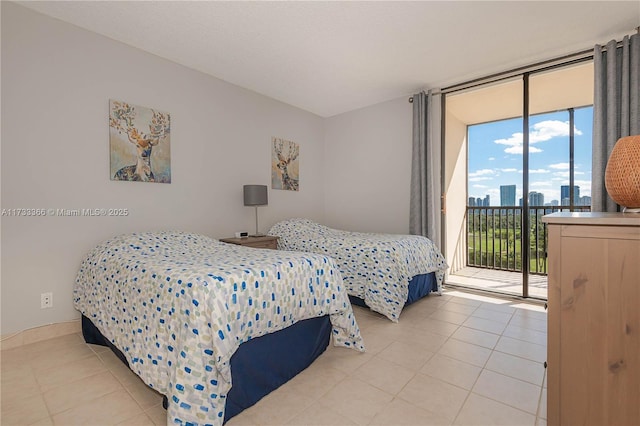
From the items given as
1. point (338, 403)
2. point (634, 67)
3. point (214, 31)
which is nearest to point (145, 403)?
point (338, 403)

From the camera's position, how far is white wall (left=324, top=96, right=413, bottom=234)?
4258 mm

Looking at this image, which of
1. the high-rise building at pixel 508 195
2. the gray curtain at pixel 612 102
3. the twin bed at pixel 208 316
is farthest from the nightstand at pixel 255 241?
the high-rise building at pixel 508 195

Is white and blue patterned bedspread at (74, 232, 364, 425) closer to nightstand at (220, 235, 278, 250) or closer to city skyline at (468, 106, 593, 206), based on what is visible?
nightstand at (220, 235, 278, 250)

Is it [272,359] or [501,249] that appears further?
[501,249]

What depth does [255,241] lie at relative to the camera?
335cm

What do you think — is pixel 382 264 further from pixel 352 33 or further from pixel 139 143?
pixel 139 143

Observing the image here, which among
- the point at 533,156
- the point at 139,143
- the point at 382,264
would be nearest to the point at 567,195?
the point at 533,156

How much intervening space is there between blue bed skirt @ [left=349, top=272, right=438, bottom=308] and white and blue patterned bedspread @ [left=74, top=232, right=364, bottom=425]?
0.94 meters

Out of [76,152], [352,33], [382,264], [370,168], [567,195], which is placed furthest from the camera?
[370,168]

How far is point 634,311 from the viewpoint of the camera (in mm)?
1027

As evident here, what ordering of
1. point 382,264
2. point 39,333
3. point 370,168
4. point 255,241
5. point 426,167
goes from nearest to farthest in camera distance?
point 39,333, point 382,264, point 255,241, point 426,167, point 370,168

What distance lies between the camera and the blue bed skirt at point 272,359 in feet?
4.89

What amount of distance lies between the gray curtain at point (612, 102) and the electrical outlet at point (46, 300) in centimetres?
486

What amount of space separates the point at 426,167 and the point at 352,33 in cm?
196
